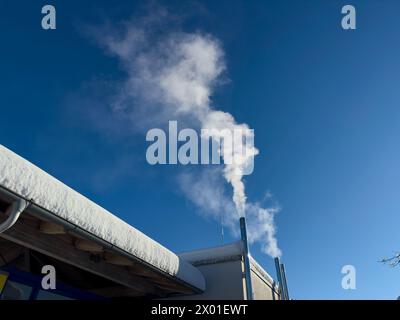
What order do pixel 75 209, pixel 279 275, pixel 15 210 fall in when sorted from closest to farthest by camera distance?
pixel 15 210
pixel 75 209
pixel 279 275

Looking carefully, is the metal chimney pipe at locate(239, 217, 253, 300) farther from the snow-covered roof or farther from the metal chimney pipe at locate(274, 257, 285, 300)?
the metal chimney pipe at locate(274, 257, 285, 300)

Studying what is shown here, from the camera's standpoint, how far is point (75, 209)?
407cm

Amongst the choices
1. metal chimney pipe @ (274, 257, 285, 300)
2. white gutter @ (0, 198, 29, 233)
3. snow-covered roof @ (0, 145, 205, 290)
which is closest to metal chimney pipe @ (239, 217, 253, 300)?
snow-covered roof @ (0, 145, 205, 290)

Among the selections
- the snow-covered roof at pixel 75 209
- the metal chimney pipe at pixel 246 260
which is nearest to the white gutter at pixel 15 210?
the snow-covered roof at pixel 75 209

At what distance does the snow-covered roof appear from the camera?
3.37m

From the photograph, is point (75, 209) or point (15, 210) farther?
point (75, 209)

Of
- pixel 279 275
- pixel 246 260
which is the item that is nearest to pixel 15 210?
pixel 246 260

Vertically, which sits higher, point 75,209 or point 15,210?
point 75,209

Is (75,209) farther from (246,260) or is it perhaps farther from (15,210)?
(246,260)

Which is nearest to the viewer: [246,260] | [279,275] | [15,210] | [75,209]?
[15,210]

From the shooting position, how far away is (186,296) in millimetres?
7438
